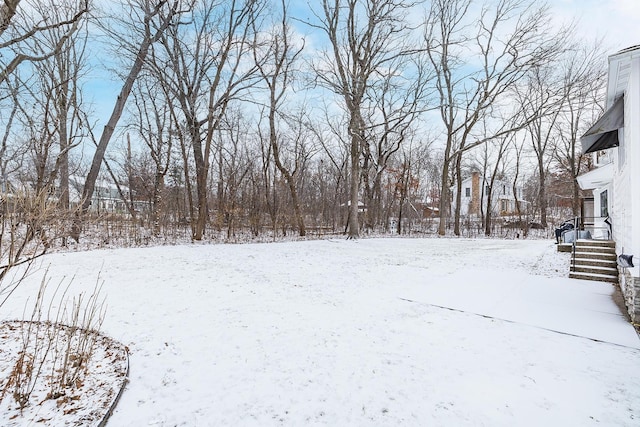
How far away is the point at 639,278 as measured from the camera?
13.3 ft

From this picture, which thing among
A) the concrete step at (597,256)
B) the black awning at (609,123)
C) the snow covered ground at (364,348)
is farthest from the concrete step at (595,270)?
the black awning at (609,123)

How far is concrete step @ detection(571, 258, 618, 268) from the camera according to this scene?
6.90 metres

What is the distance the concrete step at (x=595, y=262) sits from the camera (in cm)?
690

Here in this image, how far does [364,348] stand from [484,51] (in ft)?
65.2

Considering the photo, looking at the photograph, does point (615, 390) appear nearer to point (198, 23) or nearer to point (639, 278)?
point (639, 278)

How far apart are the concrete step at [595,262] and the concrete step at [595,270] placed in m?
0.08

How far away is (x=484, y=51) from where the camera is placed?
17359 millimetres

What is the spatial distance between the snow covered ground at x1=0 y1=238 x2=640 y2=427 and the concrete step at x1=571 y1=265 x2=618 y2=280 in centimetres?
73

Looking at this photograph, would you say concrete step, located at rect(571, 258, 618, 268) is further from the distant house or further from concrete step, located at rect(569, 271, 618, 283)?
Answer: the distant house

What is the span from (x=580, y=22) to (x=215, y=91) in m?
16.5

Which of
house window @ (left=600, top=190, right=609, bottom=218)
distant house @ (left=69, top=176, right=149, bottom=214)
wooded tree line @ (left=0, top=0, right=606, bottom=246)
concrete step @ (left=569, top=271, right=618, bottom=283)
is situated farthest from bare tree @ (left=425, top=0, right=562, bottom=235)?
distant house @ (left=69, top=176, right=149, bottom=214)

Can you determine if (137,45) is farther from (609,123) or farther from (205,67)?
(609,123)

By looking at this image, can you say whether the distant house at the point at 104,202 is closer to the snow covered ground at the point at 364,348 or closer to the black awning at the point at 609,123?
the snow covered ground at the point at 364,348

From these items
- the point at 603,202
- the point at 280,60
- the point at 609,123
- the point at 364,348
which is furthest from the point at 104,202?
the point at 603,202
